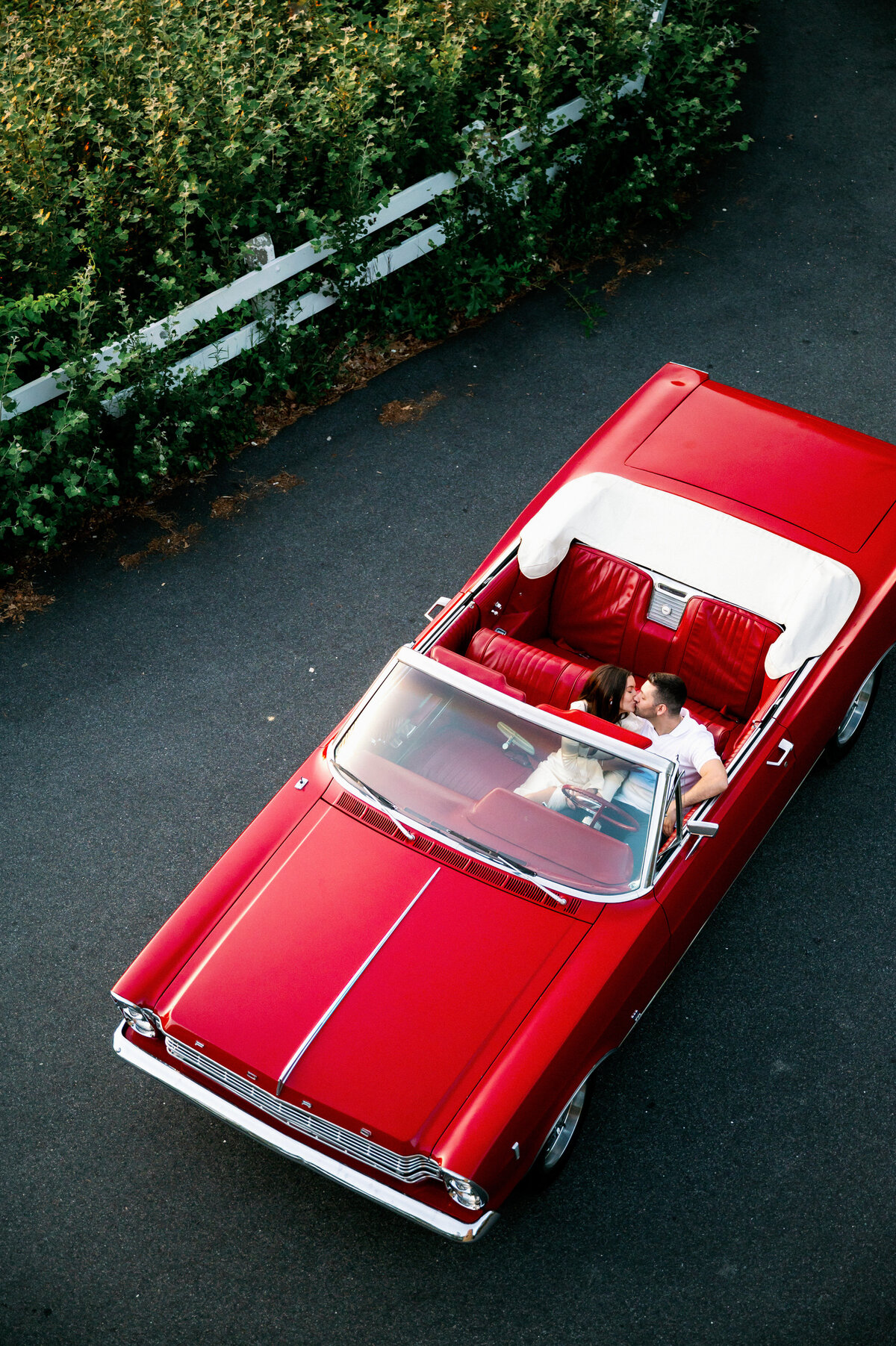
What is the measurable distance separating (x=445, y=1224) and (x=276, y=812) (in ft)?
5.77

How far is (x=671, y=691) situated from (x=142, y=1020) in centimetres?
257

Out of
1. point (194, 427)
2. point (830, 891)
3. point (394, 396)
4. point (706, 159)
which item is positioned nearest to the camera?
point (830, 891)

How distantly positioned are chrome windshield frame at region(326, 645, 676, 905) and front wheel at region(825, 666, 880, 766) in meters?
1.64

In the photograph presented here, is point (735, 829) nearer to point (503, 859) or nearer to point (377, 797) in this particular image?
point (503, 859)

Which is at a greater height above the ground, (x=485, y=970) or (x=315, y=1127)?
(x=485, y=970)

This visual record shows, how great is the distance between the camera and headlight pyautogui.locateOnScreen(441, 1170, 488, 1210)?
3.89 meters

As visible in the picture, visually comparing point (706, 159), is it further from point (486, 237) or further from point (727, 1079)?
point (727, 1079)

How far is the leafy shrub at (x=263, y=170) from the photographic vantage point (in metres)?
6.71

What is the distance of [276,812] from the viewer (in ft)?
15.9

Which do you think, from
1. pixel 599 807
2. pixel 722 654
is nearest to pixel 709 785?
pixel 599 807

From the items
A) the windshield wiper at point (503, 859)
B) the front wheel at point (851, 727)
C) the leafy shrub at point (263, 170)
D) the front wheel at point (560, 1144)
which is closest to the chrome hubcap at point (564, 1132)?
the front wheel at point (560, 1144)

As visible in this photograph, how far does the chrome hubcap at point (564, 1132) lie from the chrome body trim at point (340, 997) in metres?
0.97

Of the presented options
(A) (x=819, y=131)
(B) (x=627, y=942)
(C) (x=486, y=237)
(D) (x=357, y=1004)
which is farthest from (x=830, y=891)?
(A) (x=819, y=131)

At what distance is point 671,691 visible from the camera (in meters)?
4.92
